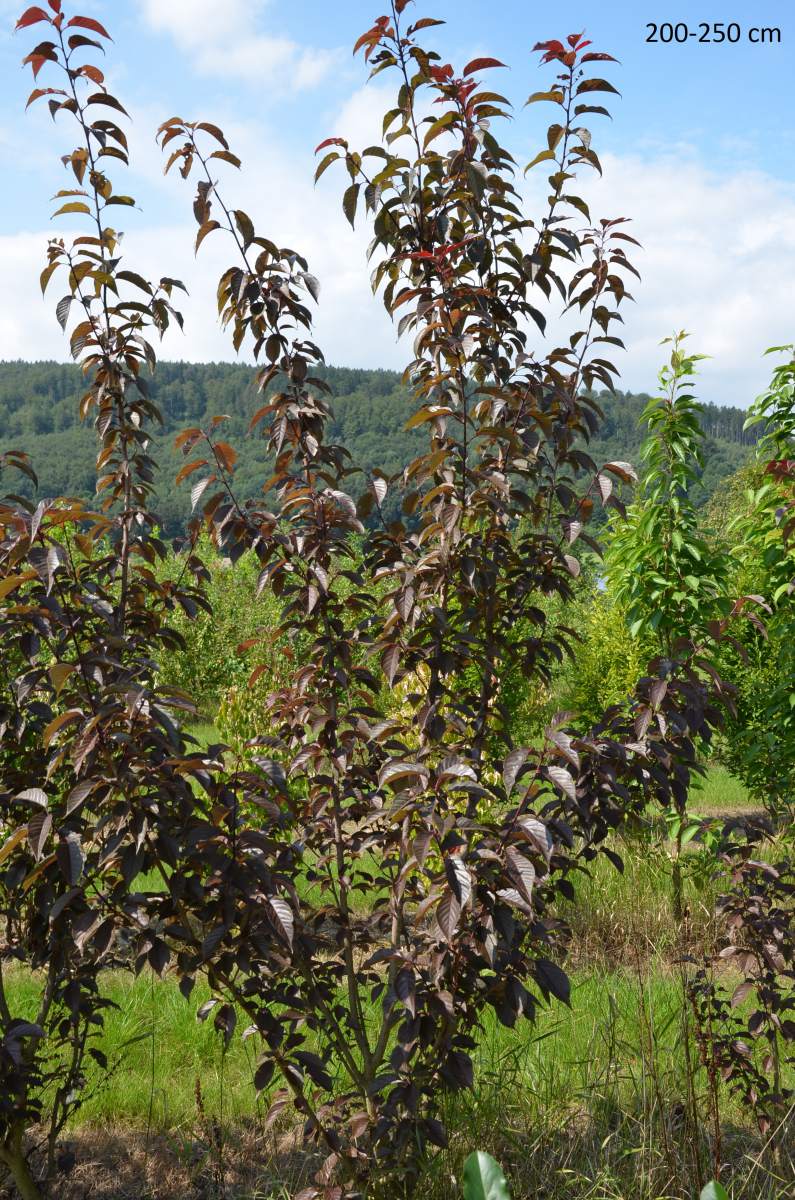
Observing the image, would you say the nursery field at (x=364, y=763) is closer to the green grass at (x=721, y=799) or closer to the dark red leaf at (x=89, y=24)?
the dark red leaf at (x=89, y=24)

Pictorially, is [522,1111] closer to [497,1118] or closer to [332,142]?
[497,1118]

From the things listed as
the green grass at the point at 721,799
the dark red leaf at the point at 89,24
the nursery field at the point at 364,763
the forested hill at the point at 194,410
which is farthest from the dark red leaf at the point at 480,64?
the forested hill at the point at 194,410

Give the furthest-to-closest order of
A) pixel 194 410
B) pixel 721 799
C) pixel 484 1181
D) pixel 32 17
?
pixel 194 410 → pixel 721 799 → pixel 32 17 → pixel 484 1181

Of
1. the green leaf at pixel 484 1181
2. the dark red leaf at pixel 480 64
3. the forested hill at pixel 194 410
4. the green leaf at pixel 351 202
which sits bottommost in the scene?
the green leaf at pixel 484 1181

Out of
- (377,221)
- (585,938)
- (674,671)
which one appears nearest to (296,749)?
(674,671)

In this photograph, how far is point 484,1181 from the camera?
3.71ft

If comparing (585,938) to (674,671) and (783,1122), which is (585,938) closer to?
(783,1122)

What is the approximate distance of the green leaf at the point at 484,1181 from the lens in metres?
1.12

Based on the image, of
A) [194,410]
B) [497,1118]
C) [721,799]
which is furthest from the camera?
[194,410]

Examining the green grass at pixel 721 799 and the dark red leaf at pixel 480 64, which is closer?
the dark red leaf at pixel 480 64

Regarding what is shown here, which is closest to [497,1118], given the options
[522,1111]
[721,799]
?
[522,1111]

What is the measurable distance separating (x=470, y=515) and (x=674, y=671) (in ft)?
2.25

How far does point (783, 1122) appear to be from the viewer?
2885 millimetres

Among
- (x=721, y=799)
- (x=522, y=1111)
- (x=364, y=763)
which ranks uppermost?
(x=364, y=763)
